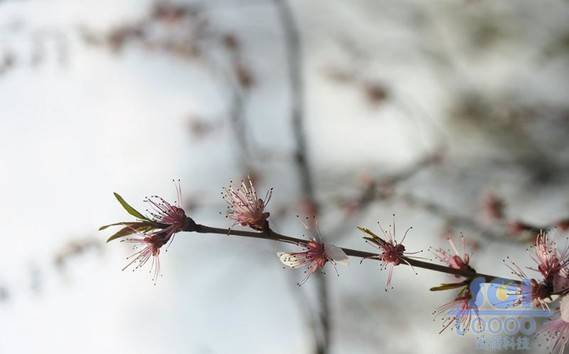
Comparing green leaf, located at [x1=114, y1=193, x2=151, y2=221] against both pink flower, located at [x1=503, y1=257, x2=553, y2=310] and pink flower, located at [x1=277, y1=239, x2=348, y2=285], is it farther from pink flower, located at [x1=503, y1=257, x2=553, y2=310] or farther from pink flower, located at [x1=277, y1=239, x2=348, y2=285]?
pink flower, located at [x1=503, y1=257, x2=553, y2=310]

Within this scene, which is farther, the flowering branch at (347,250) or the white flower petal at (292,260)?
the white flower petal at (292,260)

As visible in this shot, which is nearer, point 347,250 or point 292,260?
point 347,250

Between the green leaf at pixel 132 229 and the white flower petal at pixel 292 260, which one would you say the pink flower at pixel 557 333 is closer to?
the white flower petal at pixel 292 260

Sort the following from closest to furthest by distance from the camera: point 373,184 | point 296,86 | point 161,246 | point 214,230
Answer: point 214,230
point 161,246
point 373,184
point 296,86

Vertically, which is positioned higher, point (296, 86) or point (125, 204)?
point (296, 86)

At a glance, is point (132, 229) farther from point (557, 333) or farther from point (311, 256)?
point (557, 333)

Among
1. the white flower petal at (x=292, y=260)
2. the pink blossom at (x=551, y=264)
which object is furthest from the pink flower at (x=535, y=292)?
the white flower petal at (x=292, y=260)

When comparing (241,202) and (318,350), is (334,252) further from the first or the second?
(318,350)

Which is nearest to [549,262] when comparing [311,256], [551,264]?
[551,264]

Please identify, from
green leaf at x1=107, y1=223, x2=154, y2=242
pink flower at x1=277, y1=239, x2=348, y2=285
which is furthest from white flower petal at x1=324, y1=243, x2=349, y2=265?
green leaf at x1=107, y1=223, x2=154, y2=242

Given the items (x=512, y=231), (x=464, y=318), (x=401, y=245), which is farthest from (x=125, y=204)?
(x=512, y=231)

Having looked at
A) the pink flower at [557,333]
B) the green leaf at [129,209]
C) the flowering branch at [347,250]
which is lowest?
the pink flower at [557,333]
